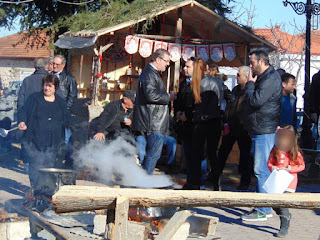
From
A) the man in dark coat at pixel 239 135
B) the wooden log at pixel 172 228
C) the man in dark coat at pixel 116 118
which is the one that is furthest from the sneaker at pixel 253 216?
the wooden log at pixel 172 228

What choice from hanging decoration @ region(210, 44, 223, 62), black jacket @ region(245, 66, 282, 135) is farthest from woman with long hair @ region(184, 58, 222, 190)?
hanging decoration @ region(210, 44, 223, 62)

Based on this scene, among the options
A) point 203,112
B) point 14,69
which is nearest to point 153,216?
point 203,112

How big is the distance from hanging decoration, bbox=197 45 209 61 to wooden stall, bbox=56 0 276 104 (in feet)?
0.54

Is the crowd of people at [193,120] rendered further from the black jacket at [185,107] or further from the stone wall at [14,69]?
the stone wall at [14,69]

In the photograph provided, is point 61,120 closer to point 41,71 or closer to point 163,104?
point 163,104

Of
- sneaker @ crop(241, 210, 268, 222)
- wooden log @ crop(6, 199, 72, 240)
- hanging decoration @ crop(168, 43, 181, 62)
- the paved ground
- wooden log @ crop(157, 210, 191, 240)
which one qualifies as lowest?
the paved ground

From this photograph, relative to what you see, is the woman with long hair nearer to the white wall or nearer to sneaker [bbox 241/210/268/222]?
sneaker [bbox 241/210/268/222]

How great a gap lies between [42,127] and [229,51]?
8711 mm

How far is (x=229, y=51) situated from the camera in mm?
14773

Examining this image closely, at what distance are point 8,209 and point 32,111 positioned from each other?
1392 millimetres

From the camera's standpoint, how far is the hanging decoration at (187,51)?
47.5 ft

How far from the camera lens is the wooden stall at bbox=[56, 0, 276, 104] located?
555 inches

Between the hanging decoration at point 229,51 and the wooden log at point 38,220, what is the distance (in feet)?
30.8

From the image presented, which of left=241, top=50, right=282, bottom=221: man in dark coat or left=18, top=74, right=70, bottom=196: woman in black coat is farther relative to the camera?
left=18, top=74, right=70, bottom=196: woman in black coat
